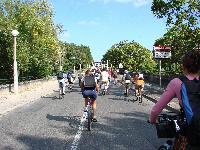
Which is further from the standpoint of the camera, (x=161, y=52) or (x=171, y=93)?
(x=161, y=52)

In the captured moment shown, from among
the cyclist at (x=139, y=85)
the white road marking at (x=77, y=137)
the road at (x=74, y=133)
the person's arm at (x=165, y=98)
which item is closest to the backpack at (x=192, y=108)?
the person's arm at (x=165, y=98)

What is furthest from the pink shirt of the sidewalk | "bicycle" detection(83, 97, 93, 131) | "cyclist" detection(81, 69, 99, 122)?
the sidewalk

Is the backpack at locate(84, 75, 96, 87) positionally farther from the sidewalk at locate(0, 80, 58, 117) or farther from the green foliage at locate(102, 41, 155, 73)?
the green foliage at locate(102, 41, 155, 73)

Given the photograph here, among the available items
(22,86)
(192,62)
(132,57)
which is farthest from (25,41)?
(132,57)

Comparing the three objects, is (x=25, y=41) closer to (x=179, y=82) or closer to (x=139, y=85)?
(x=139, y=85)

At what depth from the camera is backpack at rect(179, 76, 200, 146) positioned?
3905 millimetres

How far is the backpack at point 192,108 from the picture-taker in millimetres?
3905

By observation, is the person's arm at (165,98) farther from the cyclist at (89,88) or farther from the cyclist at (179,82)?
the cyclist at (89,88)

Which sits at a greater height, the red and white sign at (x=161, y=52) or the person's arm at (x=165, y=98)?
the red and white sign at (x=161, y=52)

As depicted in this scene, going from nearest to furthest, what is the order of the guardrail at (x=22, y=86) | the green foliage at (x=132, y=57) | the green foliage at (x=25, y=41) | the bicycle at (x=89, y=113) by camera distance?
1. the bicycle at (x=89, y=113)
2. the guardrail at (x=22, y=86)
3. the green foliage at (x=25, y=41)
4. the green foliage at (x=132, y=57)

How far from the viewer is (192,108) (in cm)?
397

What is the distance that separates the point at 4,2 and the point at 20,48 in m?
17.3

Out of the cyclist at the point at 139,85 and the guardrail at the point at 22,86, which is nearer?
the cyclist at the point at 139,85

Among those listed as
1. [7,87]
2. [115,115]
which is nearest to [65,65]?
[7,87]
